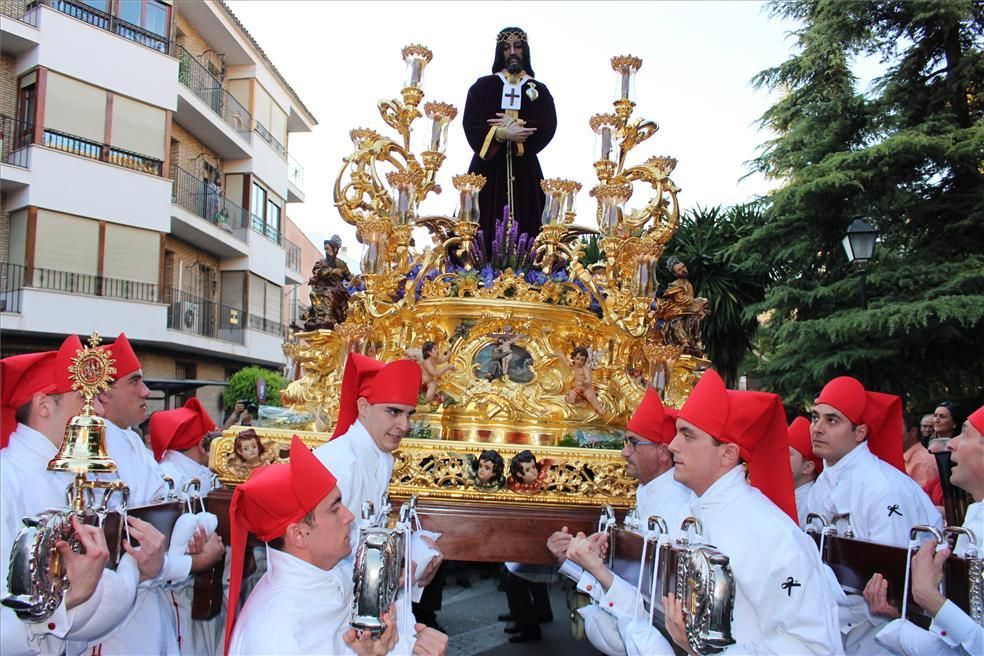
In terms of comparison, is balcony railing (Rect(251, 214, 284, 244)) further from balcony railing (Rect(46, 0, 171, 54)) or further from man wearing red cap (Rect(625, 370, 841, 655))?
man wearing red cap (Rect(625, 370, 841, 655))

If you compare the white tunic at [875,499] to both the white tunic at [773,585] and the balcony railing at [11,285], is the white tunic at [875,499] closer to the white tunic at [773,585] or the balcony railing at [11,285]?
the white tunic at [773,585]

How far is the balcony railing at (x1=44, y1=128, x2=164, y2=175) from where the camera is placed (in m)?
18.1

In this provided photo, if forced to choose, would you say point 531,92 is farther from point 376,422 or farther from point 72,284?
point 72,284

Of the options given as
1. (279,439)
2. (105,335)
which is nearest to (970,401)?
(279,439)

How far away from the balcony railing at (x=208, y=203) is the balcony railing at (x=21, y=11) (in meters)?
5.06

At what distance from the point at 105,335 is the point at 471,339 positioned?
15.0 meters

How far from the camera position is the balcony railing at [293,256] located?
3259 cm

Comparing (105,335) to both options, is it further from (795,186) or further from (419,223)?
(795,186)

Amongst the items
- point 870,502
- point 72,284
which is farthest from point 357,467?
point 72,284

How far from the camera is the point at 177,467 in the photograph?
515cm

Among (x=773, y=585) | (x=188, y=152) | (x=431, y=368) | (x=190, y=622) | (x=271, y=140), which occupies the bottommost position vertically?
(x=190, y=622)

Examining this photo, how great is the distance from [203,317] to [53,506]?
71.5 feet

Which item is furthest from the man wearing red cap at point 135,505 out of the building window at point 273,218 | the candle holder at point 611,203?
the building window at point 273,218

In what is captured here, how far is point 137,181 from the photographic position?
19719 mm
